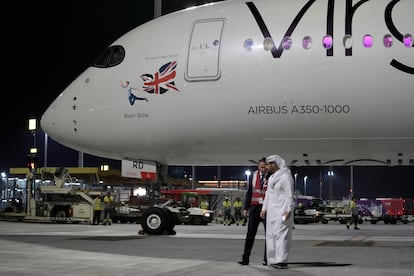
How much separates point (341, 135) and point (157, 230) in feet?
20.2

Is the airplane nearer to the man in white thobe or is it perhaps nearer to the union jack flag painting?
the union jack flag painting

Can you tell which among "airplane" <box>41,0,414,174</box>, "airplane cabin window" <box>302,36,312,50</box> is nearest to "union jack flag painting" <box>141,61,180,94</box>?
"airplane" <box>41,0,414,174</box>

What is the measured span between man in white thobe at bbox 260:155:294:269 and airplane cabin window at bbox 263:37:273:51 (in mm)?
4639

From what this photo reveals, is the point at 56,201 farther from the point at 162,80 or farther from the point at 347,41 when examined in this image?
the point at 347,41

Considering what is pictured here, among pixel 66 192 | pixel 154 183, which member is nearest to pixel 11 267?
pixel 154 183

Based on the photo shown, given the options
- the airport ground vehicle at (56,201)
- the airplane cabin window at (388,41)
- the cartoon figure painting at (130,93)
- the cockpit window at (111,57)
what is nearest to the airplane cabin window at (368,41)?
the airplane cabin window at (388,41)

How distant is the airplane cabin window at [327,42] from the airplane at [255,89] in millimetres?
24

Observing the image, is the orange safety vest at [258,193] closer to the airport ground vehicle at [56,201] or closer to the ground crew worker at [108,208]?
the ground crew worker at [108,208]

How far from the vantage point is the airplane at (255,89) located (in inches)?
516

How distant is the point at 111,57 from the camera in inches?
635

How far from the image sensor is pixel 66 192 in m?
32.1

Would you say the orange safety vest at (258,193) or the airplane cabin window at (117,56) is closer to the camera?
the orange safety vest at (258,193)

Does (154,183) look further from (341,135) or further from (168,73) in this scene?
(341,135)

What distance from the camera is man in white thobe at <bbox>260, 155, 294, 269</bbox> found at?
9.28m
